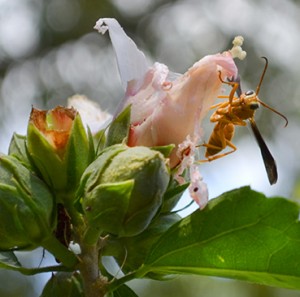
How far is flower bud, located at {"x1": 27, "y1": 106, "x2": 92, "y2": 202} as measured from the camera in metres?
1.60

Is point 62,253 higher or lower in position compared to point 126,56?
lower

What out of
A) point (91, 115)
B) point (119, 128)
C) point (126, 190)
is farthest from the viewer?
point (91, 115)

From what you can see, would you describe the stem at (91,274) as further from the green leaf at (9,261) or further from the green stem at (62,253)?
the green leaf at (9,261)

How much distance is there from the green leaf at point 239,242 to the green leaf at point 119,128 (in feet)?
0.66

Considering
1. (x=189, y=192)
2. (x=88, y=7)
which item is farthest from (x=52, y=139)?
(x=88, y=7)

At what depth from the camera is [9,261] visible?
1650 mm

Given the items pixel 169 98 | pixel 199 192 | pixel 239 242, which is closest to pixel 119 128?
pixel 169 98

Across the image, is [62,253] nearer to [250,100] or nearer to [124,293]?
[124,293]

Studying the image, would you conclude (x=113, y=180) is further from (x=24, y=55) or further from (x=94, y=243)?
(x=24, y=55)

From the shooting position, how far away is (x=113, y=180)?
1487 millimetres

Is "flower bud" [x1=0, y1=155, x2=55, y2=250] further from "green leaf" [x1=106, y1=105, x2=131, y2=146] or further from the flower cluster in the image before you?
"green leaf" [x1=106, y1=105, x2=131, y2=146]

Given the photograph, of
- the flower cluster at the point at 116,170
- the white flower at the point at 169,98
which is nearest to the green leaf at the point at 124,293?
the flower cluster at the point at 116,170

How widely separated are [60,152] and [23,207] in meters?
0.15

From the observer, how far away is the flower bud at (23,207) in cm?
152
